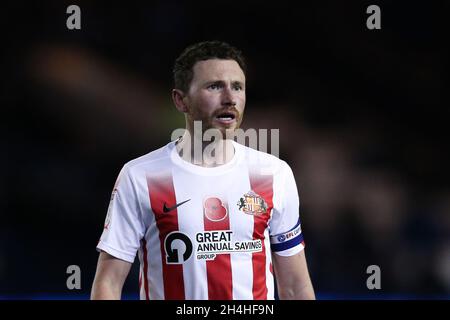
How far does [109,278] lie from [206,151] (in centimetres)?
73

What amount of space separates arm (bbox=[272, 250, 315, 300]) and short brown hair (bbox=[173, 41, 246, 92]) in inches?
35.6

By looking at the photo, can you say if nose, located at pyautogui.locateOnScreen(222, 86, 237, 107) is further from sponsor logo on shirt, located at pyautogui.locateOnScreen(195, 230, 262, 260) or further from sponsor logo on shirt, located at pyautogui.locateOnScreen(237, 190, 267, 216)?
sponsor logo on shirt, located at pyautogui.locateOnScreen(195, 230, 262, 260)

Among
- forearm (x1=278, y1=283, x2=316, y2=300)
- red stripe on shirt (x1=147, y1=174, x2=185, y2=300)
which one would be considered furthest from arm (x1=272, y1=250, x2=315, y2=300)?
red stripe on shirt (x1=147, y1=174, x2=185, y2=300)

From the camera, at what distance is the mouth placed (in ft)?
10.7

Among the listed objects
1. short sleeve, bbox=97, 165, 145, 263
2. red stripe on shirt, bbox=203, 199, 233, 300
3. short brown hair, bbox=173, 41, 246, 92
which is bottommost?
red stripe on shirt, bbox=203, 199, 233, 300

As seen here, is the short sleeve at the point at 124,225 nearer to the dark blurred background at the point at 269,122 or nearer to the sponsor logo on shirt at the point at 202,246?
the sponsor logo on shirt at the point at 202,246

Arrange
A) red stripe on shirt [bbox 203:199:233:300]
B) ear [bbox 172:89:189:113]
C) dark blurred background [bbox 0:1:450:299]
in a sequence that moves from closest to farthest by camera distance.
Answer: red stripe on shirt [bbox 203:199:233:300] → ear [bbox 172:89:189:113] → dark blurred background [bbox 0:1:450:299]

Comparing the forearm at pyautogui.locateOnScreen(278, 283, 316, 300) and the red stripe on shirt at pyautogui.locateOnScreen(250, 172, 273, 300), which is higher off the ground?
the red stripe on shirt at pyautogui.locateOnScreen(250, 172, 273, 300)

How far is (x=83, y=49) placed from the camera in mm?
6895

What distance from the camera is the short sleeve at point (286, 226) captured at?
134 inches

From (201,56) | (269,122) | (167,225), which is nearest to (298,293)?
(167,225)

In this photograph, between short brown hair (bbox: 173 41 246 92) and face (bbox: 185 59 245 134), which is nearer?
face (bbox: 185 59 245 134)

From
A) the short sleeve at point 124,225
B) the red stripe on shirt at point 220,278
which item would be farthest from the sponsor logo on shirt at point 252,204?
the short sleeve at point 124,225

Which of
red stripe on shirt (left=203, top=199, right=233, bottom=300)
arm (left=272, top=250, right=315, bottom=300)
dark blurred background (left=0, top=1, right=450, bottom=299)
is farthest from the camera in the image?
dark blurred background (left=0, top=1, right=450, bottom=299)
